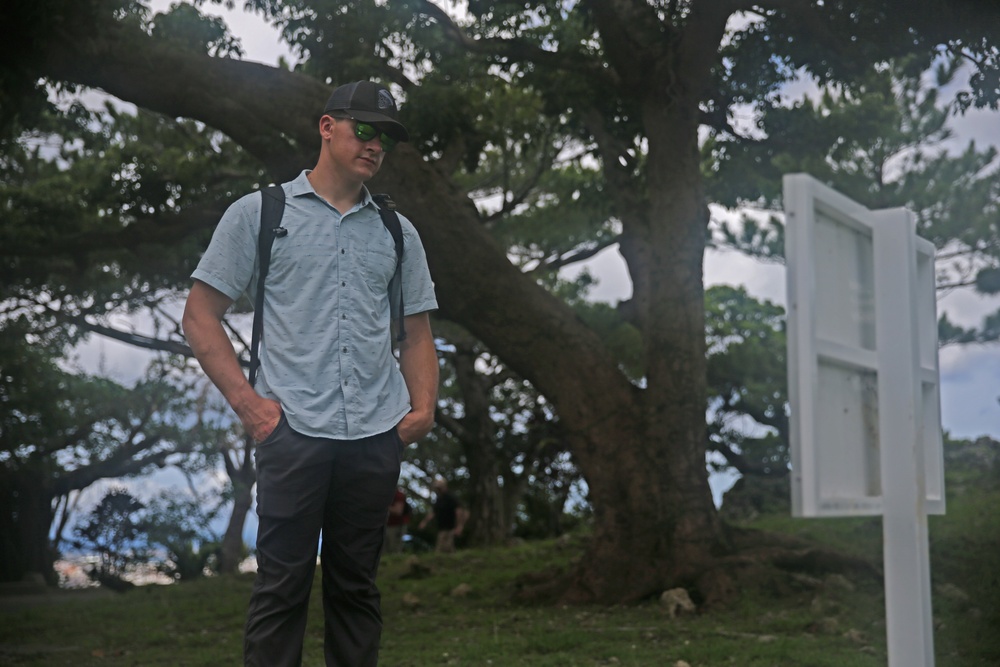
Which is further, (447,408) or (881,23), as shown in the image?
(447,408)

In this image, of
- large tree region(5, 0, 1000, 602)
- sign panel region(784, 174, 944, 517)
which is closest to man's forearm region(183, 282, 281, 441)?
sign panel region(784, 174, 944, 517)

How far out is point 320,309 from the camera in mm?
2793

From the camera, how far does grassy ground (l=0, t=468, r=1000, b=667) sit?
6.18m

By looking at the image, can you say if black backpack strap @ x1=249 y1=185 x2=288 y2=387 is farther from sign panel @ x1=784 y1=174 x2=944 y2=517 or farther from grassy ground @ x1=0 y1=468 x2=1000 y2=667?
grassy ground @ x1=0 y1=468 x2=1000 y2=667

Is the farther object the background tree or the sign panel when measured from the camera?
the background tree

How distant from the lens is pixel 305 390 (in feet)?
8.93

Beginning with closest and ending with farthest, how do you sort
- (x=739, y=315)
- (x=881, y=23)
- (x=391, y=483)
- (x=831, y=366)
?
(x=831, y=366) → (x=391, y=483) → (x=881, y=23) → (x=739, y=315)

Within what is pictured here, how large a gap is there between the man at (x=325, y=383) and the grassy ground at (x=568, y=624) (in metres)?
3.39

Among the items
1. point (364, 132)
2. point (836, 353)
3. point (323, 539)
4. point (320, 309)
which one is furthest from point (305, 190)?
point (836, 353)

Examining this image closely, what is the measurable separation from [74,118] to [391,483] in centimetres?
859

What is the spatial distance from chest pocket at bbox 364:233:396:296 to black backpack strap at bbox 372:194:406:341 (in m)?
0.03

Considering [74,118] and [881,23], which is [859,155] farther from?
[74,118]

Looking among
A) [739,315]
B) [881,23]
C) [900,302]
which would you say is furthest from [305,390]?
[739,315]

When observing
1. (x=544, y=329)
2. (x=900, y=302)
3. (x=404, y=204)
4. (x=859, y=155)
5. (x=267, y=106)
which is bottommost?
(x=900, y=302)
